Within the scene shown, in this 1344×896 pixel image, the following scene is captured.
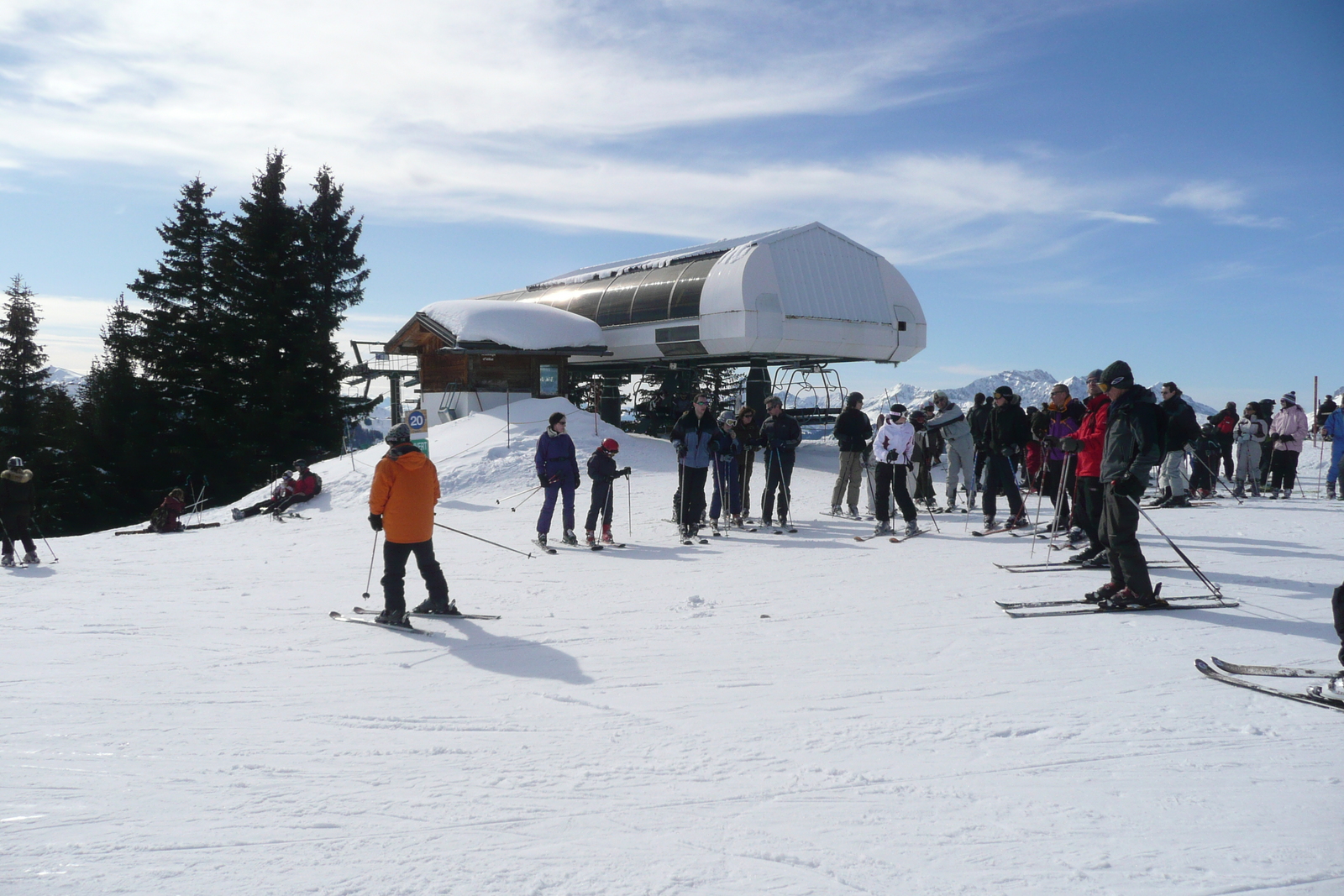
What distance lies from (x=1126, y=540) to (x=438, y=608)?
5527 mm

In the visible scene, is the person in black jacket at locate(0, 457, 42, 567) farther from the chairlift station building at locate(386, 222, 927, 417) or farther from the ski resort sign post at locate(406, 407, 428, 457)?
the chairlift station building at locate(386, 222, 927, 417)

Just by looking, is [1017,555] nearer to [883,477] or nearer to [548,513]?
[883,477]

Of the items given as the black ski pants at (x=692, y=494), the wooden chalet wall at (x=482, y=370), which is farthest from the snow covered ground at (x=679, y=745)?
the wooden chalet wall at (x=482, y=370)

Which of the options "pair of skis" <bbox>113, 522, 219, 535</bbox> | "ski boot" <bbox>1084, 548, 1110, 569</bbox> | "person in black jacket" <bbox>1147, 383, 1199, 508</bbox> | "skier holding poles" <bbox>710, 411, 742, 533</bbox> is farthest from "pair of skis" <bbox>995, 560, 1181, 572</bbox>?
"pair of skis" <bbox>113, 522, 219, 535</bbox>

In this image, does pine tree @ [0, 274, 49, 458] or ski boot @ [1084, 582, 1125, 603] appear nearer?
ski boot @ [1084, 582, 1125, 603]

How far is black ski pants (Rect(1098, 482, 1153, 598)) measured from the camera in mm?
6117

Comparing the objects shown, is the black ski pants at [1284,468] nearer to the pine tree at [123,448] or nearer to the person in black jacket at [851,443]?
the person in black jacket at [851,443]

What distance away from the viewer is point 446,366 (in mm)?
26906

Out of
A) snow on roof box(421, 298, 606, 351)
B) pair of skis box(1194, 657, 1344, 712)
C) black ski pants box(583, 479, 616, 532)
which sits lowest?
pair of skis box(1194, 657, 1344, 712)

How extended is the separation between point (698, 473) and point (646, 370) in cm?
1884

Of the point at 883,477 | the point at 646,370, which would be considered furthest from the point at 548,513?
the point at 646,370

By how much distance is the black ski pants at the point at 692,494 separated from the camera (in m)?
10.9

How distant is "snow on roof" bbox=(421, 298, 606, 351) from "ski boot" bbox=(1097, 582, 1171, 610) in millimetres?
20673

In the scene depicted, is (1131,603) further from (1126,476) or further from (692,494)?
(692,494)
